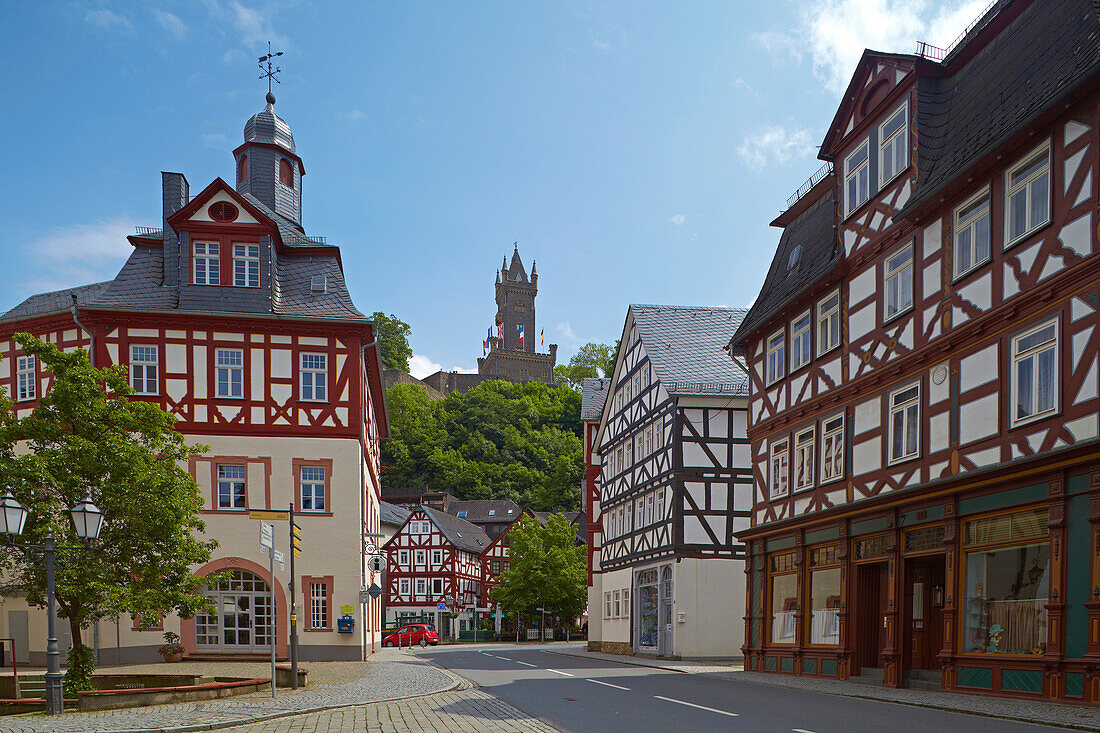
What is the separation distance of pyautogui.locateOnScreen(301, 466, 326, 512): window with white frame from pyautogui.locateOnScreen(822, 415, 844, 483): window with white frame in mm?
15490

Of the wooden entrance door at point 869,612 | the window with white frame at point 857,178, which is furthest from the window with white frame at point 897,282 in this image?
the wooden entrance door at point 869,612

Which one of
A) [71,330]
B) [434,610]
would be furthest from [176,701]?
[434,610]

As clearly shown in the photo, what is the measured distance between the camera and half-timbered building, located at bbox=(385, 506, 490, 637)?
87375 mm

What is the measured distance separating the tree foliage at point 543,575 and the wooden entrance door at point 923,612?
53.6 m

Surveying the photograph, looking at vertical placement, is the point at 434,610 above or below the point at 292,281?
below

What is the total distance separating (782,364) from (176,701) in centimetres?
1657

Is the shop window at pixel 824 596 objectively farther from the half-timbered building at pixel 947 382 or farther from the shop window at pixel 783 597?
the shop window at pixel 783 597

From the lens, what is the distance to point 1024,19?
1759 centimetres

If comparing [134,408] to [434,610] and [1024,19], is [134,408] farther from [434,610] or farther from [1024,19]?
[434,610]

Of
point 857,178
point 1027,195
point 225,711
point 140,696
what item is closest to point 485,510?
point 857,178

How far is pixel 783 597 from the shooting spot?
25.7 meters

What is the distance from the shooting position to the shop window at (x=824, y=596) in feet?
75.0

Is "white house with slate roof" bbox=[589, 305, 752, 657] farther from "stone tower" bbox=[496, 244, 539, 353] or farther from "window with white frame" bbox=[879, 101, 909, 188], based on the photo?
"stone tower" bbox=[496, 244, 539, 353]

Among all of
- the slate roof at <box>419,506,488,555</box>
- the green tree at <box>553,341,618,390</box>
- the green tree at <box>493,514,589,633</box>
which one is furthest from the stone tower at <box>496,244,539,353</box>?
the green tree at <box>493,514,589,633</box>
